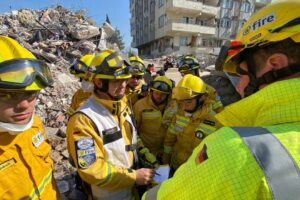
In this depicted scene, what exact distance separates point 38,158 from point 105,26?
16.3 metres

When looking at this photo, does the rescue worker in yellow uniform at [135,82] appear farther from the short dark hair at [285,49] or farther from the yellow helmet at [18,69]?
the short dark hair at [285,49]

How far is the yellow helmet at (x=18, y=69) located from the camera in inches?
62.4

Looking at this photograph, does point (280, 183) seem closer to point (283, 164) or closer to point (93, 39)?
point (283, 164)

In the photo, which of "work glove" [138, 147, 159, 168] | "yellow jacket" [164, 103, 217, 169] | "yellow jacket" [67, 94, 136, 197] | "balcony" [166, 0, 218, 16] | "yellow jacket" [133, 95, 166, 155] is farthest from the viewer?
"balcony" [166, 0, 218, 16]

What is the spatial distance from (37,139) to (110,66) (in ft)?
3.23

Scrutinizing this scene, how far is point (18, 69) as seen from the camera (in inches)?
65.0

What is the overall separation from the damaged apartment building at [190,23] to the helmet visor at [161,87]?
28.2 meters

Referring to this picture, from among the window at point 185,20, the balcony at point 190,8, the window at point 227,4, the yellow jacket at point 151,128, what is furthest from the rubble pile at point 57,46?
the window at point 227,4

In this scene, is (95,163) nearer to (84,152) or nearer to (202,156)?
(84,152)

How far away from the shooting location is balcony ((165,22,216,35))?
31.5 metres

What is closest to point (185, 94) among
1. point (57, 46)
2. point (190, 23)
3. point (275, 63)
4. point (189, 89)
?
point (189, 89)

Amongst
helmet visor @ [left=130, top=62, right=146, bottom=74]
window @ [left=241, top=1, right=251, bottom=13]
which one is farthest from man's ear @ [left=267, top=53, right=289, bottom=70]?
window @ [left=241, top=1, right=251, bottom=13]

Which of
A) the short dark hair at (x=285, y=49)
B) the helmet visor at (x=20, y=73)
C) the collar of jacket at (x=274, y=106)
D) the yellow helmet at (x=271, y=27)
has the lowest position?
the collar of jacket at (x=274, y=106)

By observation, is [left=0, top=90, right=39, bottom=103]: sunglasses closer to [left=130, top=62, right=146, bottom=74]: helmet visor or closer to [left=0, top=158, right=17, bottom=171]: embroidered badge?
[left=0, top=158, right=17, bottom=171]: embroidered badge
